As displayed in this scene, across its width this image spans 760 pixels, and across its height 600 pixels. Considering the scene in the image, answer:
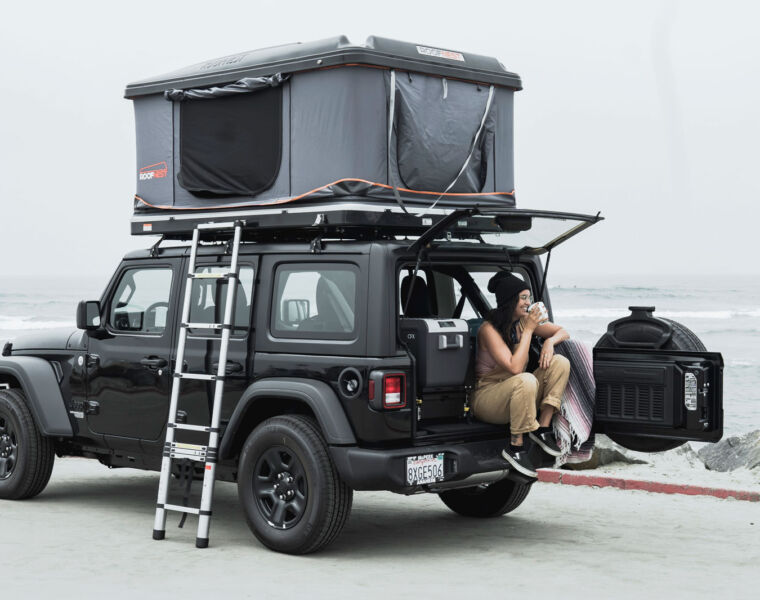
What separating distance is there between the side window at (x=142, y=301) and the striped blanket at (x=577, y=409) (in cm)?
286

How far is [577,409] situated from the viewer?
7.56m

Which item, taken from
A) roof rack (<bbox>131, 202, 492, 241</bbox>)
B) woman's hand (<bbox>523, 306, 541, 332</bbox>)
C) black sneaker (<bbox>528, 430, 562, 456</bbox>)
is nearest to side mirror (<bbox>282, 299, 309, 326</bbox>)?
roof rack (<bbox>131, 202, 492, 241</bbox>)

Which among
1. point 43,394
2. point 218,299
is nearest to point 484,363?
point 218,299

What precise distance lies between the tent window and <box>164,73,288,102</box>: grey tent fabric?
0.04 meters

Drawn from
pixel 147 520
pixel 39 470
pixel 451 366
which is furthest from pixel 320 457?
pixel 39 470

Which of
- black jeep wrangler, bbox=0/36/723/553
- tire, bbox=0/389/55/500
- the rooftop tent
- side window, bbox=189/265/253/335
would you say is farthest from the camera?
tire, bbox=0/389/55/500

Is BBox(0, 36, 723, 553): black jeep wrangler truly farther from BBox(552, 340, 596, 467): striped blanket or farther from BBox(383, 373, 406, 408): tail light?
BBox(552, 340, 596, 467): striped blanket

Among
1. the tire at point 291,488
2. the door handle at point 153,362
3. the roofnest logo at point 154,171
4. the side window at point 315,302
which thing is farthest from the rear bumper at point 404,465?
the roofnest logo at point 154,171

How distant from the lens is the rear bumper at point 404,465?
6.73 meters

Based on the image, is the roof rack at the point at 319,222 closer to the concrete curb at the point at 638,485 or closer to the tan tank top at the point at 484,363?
the tan tank top at the point at 484,363

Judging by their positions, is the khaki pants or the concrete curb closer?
the khaki pants

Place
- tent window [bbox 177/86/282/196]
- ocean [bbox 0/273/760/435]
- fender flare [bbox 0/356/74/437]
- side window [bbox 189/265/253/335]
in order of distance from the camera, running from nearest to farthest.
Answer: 1. side window [bbox 189/265/253/335]
2. tent window [bbox 177/86/282/196]
3. fender flare [bbox 0/356/74/437]
4. ocean [bbox 0/273/760/435]

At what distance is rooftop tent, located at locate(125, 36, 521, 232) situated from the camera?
24.2 feet

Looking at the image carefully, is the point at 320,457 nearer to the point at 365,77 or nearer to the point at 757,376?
the point at 365,77
